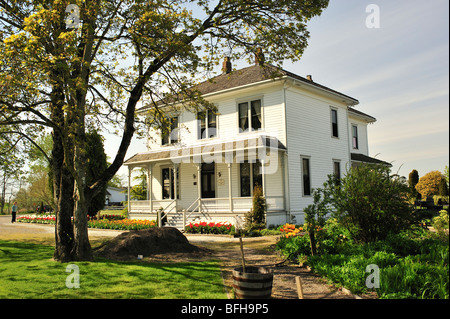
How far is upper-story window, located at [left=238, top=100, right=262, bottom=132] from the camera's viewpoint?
20.0 m

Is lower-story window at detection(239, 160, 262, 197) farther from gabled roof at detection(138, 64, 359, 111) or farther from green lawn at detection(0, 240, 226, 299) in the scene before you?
green lawn at detection(0, 240, 226, 299)

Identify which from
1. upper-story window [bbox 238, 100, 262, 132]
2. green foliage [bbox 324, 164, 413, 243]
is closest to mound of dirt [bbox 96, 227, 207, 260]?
green foliage [bbox 324, 164, 413, 243]

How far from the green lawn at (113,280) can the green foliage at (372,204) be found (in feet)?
11.9

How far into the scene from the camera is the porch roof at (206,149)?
1794 cm

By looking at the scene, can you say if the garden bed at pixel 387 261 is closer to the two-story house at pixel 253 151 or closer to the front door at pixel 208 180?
the two-story house at pixel 253 151

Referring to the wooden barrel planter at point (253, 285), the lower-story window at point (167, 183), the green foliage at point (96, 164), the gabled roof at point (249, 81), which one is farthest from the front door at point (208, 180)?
the wooden barrel planter at point (253, 285)

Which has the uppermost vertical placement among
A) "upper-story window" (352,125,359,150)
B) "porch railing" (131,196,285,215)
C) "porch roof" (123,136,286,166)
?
"upper-story window" (352,125,359,150)

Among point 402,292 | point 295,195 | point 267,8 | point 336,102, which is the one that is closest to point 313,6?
point 267,8

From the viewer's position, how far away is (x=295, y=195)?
63.0 ft

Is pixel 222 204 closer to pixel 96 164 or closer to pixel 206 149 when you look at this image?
pixel 206 149

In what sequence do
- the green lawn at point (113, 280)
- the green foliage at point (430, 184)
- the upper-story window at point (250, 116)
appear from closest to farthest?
1. the green lawn at point (113, 280)
2. the upper-story window at point (250, 116)
3. the green foliage at point (430, 184)

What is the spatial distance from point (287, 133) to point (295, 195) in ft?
11.1

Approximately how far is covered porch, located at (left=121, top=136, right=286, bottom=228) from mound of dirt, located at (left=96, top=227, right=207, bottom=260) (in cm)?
722

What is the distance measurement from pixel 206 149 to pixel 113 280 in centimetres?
1336
